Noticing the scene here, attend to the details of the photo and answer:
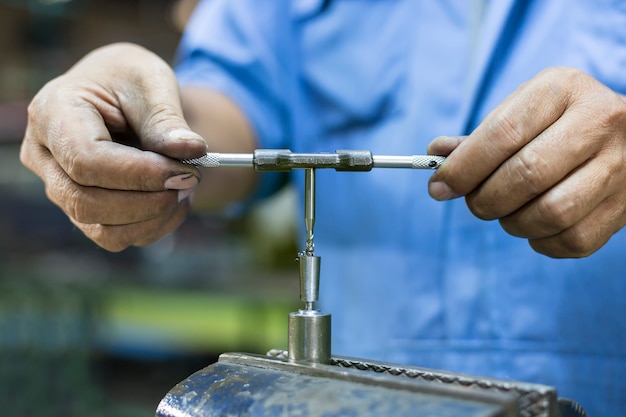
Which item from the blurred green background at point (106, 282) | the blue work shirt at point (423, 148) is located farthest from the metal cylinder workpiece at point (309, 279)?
the blurred green background at point (106, 282)

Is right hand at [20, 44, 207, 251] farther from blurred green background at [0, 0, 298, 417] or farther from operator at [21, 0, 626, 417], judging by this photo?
blurred green background at [0, 0, 298, 417]

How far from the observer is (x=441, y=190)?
454mm

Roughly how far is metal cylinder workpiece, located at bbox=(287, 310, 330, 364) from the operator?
123 mm

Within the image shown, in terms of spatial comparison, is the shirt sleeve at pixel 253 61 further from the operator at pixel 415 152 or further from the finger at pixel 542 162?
the finger at pixel 542 162

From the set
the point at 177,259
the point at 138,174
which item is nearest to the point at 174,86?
the point at 138,174

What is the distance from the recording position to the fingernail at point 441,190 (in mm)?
451

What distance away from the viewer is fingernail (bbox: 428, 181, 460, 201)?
1.48 ft

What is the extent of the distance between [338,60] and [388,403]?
0.50m

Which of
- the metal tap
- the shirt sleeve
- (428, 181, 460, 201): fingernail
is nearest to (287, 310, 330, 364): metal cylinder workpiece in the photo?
the metal tap

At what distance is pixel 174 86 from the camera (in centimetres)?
51

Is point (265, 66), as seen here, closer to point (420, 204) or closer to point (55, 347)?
point (420, 204)

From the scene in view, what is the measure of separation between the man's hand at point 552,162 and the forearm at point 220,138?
33 cm

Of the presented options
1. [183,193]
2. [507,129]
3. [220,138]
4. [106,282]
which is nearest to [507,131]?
[507,129]

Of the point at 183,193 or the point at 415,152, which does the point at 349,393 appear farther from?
the point at 415,152
